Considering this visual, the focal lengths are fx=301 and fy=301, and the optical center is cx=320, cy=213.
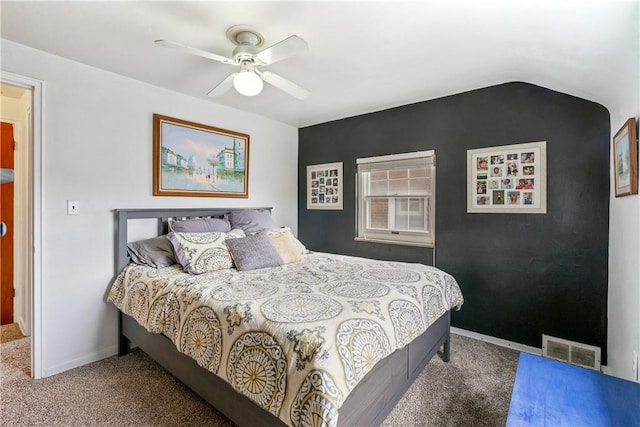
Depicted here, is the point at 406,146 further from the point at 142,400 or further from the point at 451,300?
the point at 142,400

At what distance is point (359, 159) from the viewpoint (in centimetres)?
371

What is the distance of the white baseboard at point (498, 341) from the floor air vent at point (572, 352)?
0.25ft

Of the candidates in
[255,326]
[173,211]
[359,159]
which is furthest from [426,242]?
[173,211]

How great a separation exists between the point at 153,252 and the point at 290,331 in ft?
5.86

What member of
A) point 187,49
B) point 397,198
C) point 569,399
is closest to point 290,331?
point 569,399

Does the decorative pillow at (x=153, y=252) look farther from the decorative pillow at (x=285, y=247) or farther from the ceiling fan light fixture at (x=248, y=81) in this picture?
the ceiling fan light fixture at (x=248, y=81)

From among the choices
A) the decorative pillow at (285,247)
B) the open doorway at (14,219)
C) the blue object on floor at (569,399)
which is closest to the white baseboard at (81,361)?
the open doorway at (14,219)

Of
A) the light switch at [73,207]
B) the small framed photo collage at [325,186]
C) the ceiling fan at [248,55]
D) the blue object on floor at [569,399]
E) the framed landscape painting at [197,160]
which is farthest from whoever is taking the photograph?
the small framed photo collage at [325,186]

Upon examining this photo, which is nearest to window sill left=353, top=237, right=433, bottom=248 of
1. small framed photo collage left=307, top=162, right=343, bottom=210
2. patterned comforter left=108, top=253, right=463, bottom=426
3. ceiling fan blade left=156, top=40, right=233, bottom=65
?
small framed photo collage left=307, top=162, right=343, bottom=210

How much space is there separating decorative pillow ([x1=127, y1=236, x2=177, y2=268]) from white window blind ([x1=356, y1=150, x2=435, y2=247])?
2.13 m

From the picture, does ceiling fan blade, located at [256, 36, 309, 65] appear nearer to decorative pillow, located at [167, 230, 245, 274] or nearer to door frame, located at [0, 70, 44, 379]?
Answer: decorative pillow, located at [167, 230, 245, 274]

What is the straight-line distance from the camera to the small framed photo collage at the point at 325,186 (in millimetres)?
3914

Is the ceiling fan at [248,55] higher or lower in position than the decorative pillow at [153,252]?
higher

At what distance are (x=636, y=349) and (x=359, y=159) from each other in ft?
9.14
